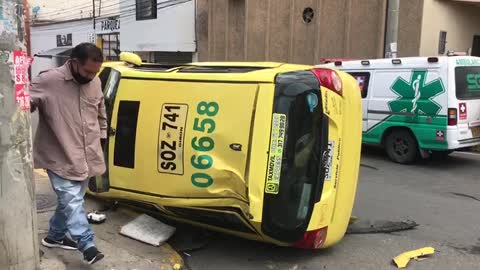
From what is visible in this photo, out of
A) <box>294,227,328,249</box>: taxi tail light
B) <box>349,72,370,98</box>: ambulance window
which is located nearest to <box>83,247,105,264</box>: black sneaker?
<box>294,227,328,249</box>: taxi tail light

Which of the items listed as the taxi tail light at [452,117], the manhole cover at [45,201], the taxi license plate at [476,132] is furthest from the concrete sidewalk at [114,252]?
the taxi license plate at [476,132]

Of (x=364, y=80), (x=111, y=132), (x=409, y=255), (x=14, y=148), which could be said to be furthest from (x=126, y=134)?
(x=364, y=80)

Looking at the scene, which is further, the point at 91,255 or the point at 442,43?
the point at 442,43

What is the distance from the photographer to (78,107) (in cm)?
392

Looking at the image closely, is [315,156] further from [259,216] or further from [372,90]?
[372,90]

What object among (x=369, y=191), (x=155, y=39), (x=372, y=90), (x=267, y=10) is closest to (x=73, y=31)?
(x=155, y=39)

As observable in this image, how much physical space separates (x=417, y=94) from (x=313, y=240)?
19.3 feet

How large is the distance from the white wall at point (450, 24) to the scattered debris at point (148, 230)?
507 inches

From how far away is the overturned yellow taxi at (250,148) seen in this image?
13.5 feet

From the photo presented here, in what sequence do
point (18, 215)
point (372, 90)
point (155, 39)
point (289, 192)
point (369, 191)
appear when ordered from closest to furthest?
point (18, 215)
point (289, 192)
point (369, 191)
point (372, 90)
point (155, 39)

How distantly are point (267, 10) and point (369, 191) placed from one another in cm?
1427

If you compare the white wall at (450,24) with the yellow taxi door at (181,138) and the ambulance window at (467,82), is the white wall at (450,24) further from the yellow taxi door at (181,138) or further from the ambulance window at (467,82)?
the yellow taxi door at (181,138)

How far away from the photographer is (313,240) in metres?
4.38

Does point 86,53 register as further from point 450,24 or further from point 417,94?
point 450,24
